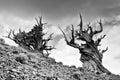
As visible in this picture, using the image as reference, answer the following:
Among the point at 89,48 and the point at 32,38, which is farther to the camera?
the point at 32,38

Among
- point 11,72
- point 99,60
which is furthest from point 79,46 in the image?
point 11,72

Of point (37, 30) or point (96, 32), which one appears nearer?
point (96, 32)

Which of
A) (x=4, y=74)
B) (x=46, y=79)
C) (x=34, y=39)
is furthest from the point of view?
(x=34, y=39)

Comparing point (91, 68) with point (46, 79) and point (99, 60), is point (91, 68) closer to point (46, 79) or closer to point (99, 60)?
point (99, 60)

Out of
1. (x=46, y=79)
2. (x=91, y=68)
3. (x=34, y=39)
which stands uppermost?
(x=34, y=39)

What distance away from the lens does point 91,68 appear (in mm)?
21719

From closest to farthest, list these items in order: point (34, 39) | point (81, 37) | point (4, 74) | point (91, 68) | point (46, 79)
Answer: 1. point (4, 74)
2. point (46, 79)
3. point (91, 68)
4. point (81, 37)
5. point (34, 39)

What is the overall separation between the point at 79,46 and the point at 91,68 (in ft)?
9.12

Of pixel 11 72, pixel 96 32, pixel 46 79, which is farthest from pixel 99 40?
pixel 11 72

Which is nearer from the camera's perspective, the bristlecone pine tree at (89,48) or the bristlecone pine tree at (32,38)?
the bristlecone pine tree at (89,48)

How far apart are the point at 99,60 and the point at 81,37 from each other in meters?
3.29

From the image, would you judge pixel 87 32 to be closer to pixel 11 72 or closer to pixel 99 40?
pixel 99 40

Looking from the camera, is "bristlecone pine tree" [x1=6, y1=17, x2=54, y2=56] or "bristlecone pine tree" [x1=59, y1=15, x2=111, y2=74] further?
"bristlecone pine tree" [x1=6, y1=17, x2=54, y2=56]

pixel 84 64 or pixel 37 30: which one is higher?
pixel 37 30
